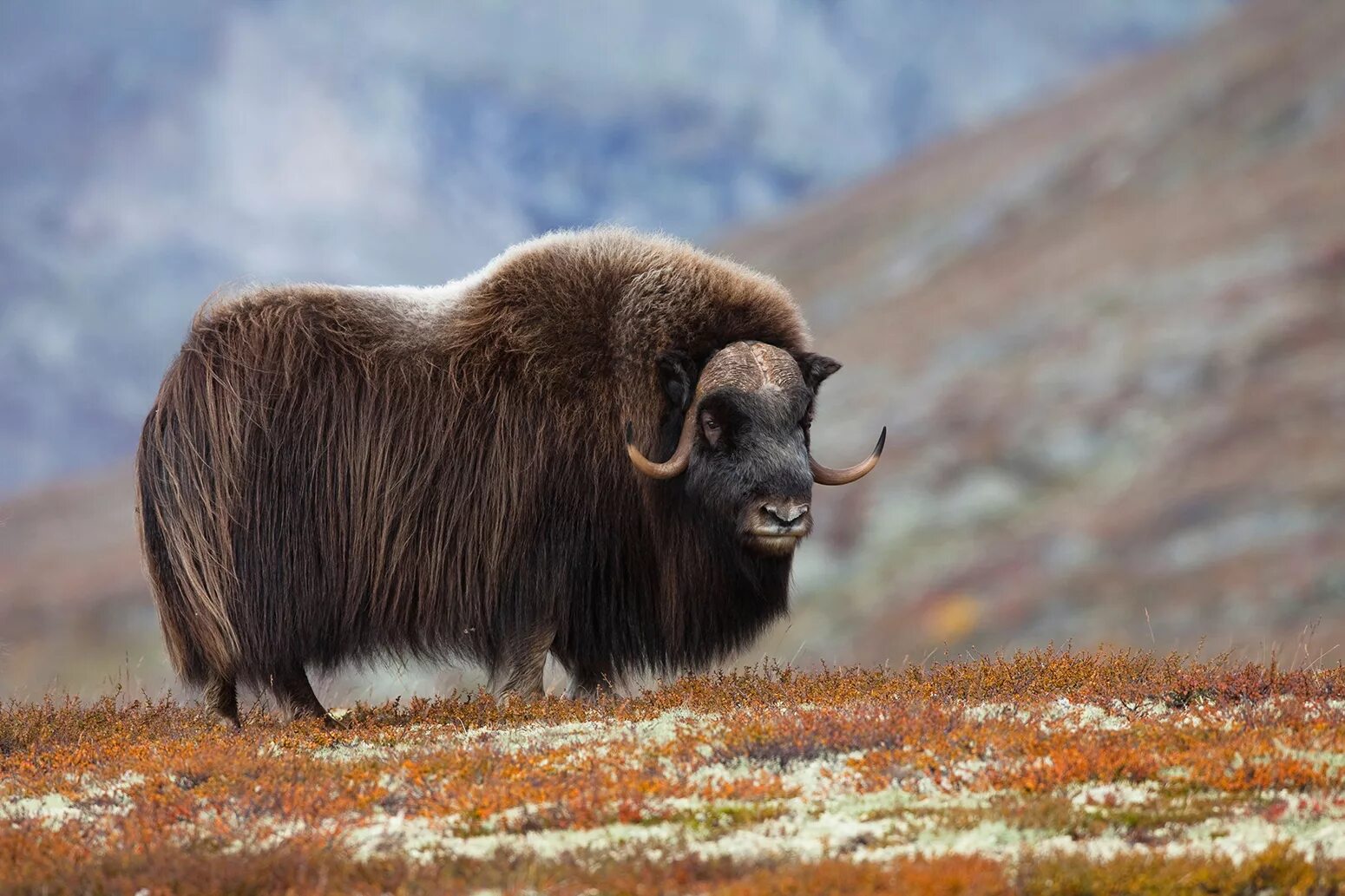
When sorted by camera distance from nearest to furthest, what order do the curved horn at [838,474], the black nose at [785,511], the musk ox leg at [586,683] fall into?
the black nose at [785,511] → the musk ox leg at [586,683] → the curved horn at [838,474]

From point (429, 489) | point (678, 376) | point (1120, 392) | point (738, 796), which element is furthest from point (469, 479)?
point (1120, 392)

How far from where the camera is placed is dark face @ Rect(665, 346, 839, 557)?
5930mm

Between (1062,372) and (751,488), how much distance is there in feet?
129

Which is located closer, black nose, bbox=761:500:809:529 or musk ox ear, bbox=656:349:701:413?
black nose, bbox=761:500:809:529

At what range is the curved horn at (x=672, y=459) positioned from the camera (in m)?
5.96

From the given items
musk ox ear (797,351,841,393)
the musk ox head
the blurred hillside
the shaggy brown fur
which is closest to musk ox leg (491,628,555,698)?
the shaggy brown fur

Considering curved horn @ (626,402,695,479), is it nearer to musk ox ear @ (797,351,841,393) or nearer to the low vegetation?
musk ox ear @ (797,351,841,393)

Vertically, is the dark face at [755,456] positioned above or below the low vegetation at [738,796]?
above

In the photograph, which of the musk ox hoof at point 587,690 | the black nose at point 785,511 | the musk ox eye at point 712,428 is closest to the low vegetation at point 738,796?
the musk ox hoof at point 587,690

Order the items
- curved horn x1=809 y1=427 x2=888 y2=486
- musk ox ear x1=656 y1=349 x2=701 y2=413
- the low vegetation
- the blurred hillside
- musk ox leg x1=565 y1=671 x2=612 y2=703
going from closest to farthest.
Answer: the low vegetation < musk ox ear x1=656 y1=349 x2=701 y2=413 < musk ox leg x1=565 y1=671 x2=612 y2=703 < curved horn x1=809 y1=427 x2=888 y2=486 < the blurred hillside

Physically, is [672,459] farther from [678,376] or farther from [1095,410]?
[1095,410]

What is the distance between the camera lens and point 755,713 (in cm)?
501

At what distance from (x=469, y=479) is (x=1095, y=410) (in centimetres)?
3760

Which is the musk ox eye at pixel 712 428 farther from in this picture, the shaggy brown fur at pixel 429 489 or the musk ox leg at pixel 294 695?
the musk ox leg at pixel 294 695
